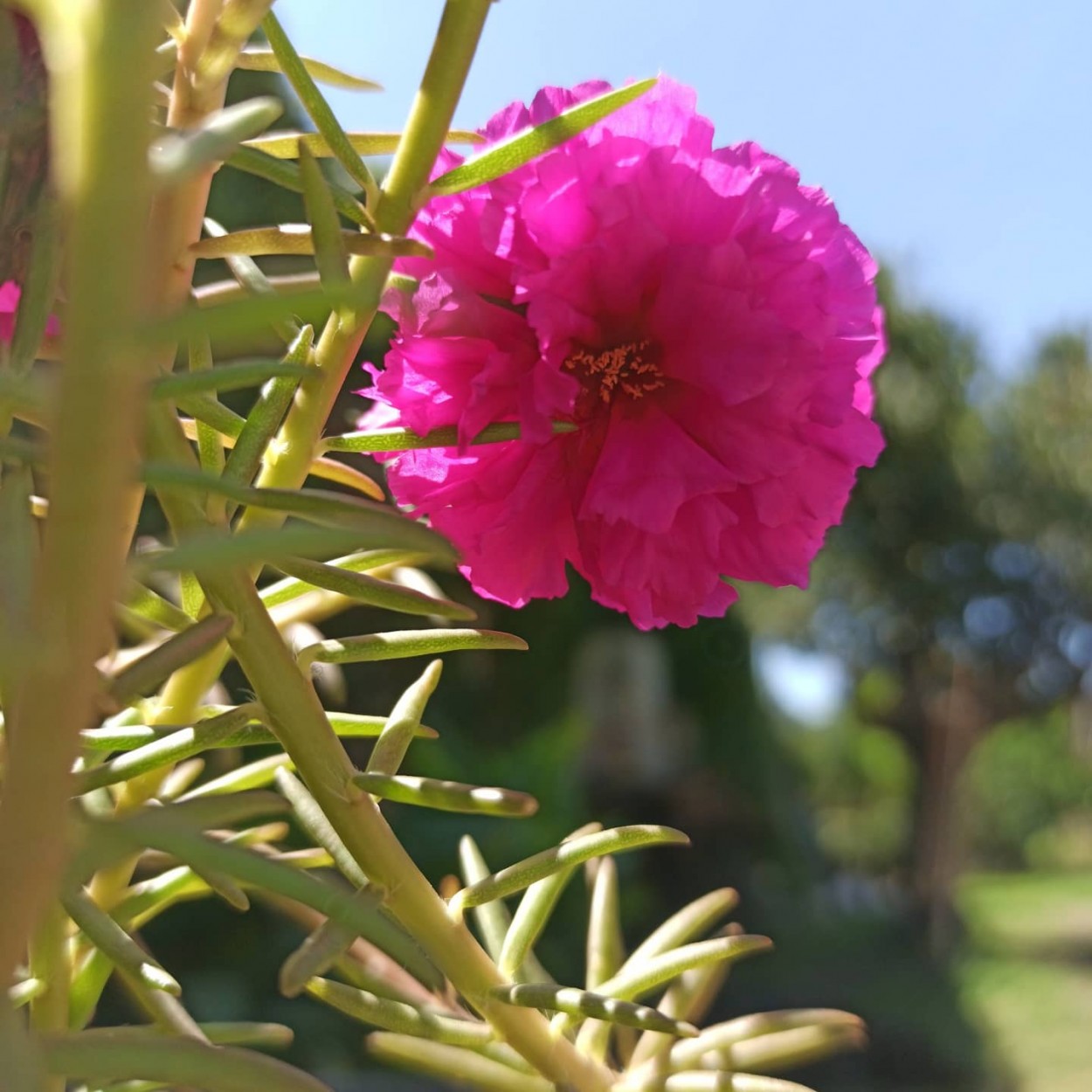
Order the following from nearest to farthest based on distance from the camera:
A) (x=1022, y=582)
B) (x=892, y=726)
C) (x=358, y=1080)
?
(x=358, y=1080)
(x=1022, y=582)
(x=892, y=726)

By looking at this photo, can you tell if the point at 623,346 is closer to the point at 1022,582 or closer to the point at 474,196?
the point at 474,196

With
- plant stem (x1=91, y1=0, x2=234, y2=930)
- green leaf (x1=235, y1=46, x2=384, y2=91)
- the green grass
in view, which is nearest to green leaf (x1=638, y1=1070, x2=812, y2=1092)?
plant stem (x1=91, y1=0, x2=234, y2=930)

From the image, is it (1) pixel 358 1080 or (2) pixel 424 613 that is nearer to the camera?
(2) pixel 424 613

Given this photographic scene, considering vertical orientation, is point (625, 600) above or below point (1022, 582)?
below

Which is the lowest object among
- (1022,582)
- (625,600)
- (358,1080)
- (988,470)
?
Result: (358,1080)

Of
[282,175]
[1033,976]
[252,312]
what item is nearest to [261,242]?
[282,175]

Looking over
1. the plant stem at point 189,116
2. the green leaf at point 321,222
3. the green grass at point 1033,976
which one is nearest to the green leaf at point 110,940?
the plant stem at point 189,116

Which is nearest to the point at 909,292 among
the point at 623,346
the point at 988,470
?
the point at 988,470

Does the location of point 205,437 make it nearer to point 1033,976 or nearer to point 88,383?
point 88,383

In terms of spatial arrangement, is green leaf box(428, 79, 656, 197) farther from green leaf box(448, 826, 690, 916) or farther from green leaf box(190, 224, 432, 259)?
green leaf box(448, 826, 690, 916)
